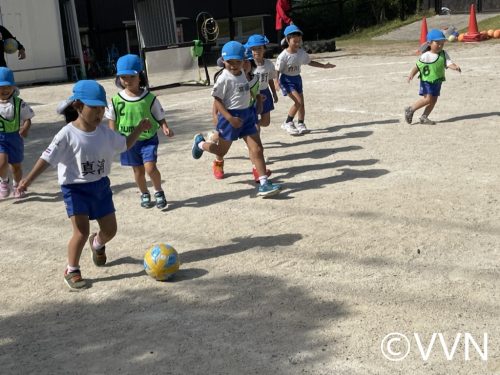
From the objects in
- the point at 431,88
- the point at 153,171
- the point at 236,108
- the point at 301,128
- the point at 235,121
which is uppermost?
the point at 236,108

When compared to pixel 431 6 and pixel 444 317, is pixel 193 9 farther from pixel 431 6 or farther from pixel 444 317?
pixel 444 317

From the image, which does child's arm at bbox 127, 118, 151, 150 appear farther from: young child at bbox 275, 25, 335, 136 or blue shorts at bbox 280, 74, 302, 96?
blue shorts at bbox 280, 74, 302, 96

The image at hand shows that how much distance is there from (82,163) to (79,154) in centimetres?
8

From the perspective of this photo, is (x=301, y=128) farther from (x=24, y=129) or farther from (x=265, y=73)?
(x=24, y=129)

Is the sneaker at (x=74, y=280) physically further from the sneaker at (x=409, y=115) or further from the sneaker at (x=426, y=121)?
the sneaker at (x=426, y=121)

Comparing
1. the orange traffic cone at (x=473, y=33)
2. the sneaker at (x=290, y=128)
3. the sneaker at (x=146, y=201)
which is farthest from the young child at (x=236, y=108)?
the orange traffic cone at (x=473, y=33)

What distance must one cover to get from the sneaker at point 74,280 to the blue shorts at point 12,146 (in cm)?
326

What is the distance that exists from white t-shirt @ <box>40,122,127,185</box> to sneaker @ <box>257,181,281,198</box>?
234cm

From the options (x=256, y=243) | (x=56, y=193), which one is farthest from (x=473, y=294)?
(x=56, y=193)

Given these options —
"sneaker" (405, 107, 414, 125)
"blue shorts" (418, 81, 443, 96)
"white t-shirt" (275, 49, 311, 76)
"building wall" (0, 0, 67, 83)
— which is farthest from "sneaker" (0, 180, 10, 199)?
"building wall" (0, 0, 67, 83)

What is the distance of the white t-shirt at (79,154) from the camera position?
5.54 metres

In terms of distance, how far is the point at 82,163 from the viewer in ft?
18.3

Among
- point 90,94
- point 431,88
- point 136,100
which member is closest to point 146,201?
point 136,100

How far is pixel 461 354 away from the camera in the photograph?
4195 mm
